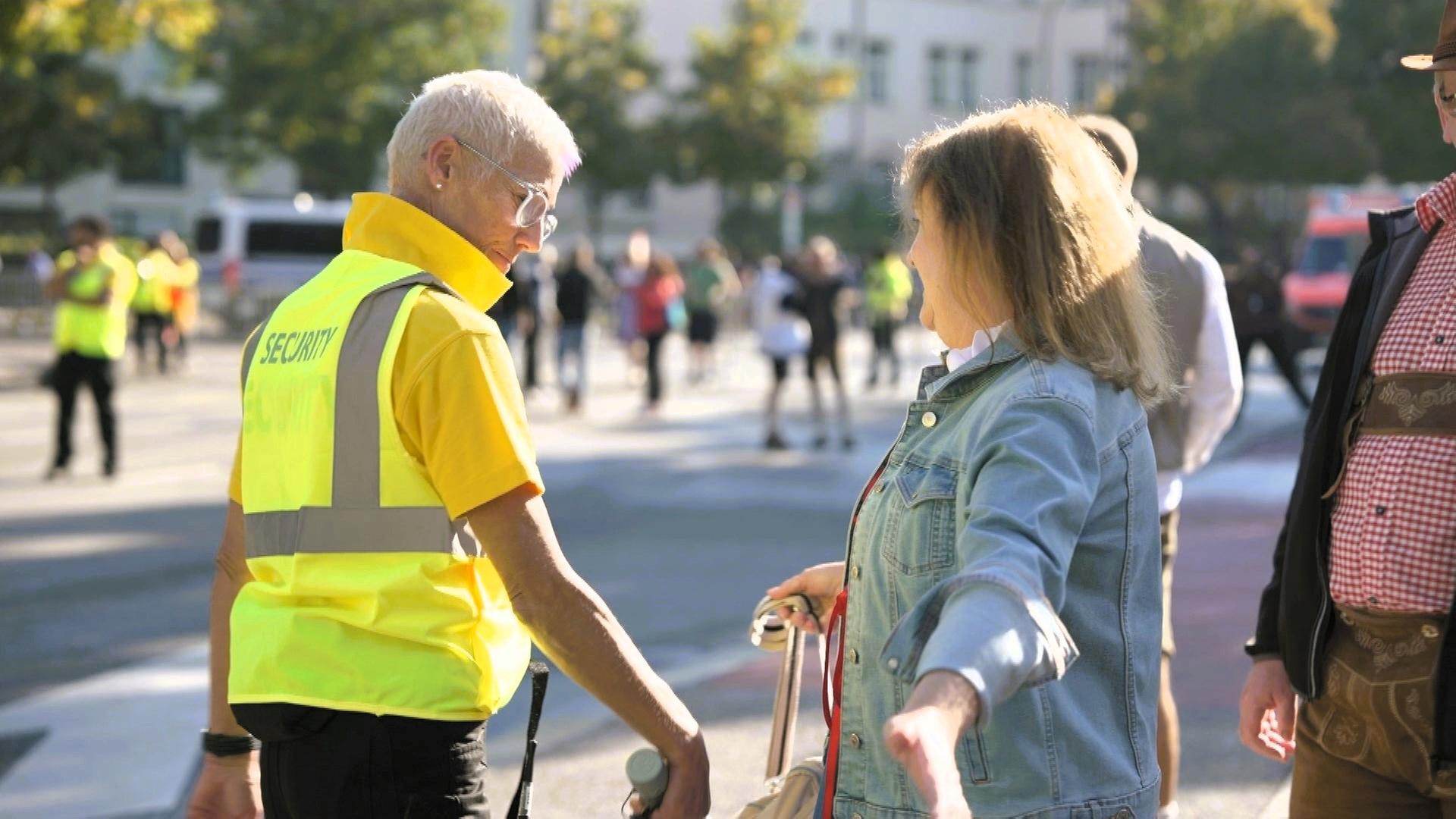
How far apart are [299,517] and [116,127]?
34691 millimetres

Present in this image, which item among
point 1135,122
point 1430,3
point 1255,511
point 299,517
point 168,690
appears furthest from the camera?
point 1135,122

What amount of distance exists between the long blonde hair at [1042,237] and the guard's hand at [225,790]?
1.51 metres

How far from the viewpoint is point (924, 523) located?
7.63ft

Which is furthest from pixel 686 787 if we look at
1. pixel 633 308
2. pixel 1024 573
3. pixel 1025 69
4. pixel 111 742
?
pixel 1025 69

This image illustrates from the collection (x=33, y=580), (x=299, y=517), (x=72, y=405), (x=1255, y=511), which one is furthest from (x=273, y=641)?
(x=72, y=405)

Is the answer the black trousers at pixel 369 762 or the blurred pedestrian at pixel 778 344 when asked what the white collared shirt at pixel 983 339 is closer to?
the black trousers at pixel 369 762

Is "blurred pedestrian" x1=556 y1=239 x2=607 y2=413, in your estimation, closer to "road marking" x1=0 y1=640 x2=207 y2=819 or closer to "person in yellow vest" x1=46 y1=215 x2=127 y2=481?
"person in yellow vest" x1=46 y1=215 x2=127 y2=481

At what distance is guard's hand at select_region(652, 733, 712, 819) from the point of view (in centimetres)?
259

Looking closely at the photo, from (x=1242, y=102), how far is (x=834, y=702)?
53069 mm

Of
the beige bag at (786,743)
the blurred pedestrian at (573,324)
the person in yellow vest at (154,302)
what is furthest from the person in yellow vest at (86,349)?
the beige bag at (786,743)

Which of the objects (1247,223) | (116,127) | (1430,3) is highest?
(1430,3)

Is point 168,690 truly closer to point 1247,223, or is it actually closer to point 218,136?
point 218,136

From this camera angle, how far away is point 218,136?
Result: 4191 cm

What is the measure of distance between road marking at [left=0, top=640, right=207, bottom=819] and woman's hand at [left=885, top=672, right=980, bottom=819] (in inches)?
158
